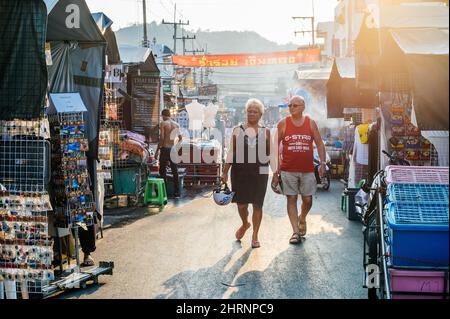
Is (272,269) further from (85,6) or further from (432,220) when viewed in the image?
(85,6)

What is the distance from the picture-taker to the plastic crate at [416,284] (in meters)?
4.54

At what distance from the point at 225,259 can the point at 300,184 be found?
5.96ft

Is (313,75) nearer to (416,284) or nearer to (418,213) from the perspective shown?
(418,213)

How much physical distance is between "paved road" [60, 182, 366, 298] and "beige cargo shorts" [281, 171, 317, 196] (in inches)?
31.1

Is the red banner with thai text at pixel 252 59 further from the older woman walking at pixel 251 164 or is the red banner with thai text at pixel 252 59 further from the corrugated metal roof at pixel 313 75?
the older woman walking at pixel 251 164

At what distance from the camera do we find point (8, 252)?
5.61 m

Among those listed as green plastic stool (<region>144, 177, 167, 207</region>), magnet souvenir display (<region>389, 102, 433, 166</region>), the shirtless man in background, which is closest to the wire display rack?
magnet souvenir display (<region>389, 102, 433, 166</region>)

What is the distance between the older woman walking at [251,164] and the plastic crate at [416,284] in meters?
3.71

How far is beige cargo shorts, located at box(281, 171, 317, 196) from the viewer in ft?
27.9

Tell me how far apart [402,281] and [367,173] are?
6561 mm

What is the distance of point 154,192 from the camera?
40.9ft

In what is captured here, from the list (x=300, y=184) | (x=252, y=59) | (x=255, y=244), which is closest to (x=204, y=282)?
(x=255, y=244)

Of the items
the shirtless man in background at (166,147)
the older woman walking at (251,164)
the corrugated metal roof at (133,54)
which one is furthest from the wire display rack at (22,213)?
the shirtless man in background at (166,147)
